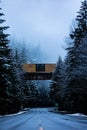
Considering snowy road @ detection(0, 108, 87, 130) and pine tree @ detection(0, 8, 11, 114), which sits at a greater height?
pine tree @ detection(0, 8, 11, 114)

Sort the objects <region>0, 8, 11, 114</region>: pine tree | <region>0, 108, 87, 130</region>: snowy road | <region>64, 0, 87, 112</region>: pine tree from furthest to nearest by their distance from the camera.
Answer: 1. <region>64, 0, 87, 112</region>: pine tree
2. <region>0, 8, 11, 114</region>: pine tree
3. <region>0, 108, 87, 130</region>: snowy road

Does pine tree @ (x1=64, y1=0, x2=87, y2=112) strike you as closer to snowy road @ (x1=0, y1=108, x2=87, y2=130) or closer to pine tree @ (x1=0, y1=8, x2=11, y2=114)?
pine tree @ (x1=0, y1=8, x2=11, y2=114)

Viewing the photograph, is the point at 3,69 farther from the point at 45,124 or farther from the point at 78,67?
the point at 45,124

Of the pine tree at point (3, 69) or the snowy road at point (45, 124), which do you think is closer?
the snowy road at point (45, 124)

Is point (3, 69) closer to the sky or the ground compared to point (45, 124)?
closer to the sky

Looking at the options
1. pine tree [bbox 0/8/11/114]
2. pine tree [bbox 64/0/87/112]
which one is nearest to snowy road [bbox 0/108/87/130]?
pine tree [bbox 0/8/11/114]

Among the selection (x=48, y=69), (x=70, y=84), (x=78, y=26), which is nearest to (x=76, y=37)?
(x=78, y=26)

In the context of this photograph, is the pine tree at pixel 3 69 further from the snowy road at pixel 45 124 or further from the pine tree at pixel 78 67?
the snowy road at pixel 45 124

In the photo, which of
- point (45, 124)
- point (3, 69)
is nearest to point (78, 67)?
point (3, 69)

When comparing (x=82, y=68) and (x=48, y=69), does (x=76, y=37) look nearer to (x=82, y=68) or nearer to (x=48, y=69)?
(x=82, y=68)

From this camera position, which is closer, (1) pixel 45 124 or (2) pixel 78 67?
(1) pixel 45 124

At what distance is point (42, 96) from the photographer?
172125mm

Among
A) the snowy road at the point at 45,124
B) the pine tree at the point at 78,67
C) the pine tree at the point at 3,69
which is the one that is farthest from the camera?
the pine tree at the point at 78,67

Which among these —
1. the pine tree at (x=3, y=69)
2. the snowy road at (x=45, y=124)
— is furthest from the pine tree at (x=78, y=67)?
the snowy road at (x=45, y=124)
